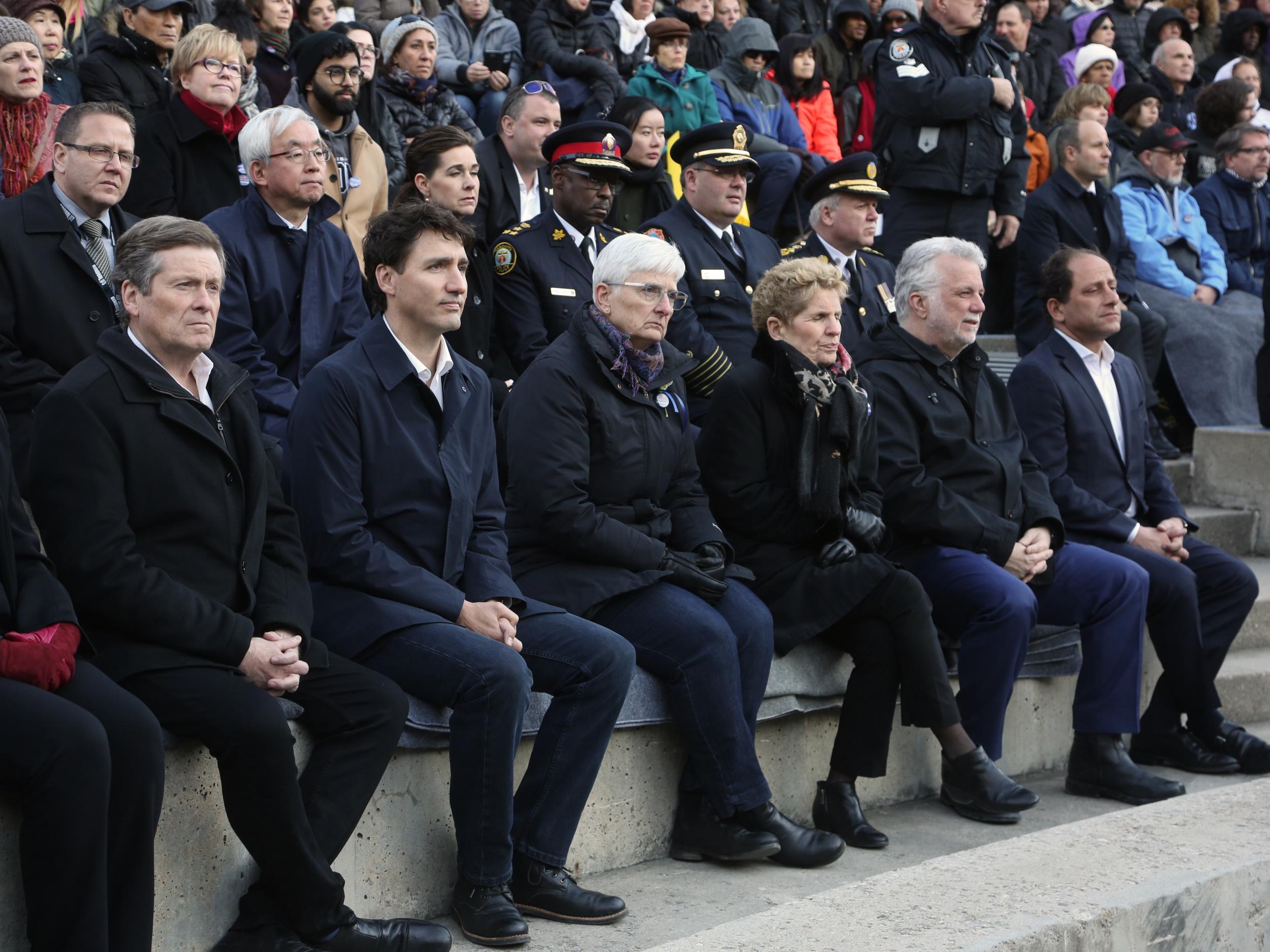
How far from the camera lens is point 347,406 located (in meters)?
3.68

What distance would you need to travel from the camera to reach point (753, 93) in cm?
927

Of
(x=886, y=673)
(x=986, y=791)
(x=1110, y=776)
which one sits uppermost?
(x=886, y=673)

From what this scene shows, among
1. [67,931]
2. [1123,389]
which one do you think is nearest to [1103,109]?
[1123,389]

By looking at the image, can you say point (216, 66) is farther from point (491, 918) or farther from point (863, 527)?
point (491, 918)

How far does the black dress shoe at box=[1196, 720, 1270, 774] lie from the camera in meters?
5.33

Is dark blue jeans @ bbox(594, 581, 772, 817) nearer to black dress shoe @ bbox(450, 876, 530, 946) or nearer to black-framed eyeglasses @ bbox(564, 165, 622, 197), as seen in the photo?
black dress shoe @ bbox(450, 876, 530, 946)

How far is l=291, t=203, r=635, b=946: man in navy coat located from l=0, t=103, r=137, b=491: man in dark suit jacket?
33.5 inches

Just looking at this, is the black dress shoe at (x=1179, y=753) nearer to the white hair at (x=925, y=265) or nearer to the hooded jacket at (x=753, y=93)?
the white hair at (x=925, y=265)

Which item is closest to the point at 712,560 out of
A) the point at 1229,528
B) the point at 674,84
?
the point at 1229,528

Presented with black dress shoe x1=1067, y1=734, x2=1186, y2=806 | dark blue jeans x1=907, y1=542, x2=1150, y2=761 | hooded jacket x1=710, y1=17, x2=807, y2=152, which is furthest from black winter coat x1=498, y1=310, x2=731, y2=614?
hooded jacket x1=710, y1=17, x2=807, y2=152

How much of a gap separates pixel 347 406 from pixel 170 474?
601 mm

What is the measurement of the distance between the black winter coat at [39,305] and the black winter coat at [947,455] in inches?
95.5

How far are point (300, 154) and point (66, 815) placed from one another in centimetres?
260

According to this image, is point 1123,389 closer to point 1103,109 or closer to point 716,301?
point 716,301
